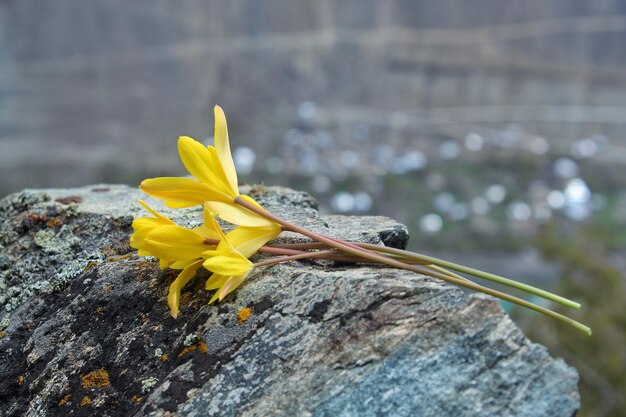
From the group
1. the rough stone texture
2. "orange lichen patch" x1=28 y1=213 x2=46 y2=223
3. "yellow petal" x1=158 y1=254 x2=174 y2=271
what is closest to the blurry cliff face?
"orange lichen patch" x1=28 y1=213 x2=46 y2=223

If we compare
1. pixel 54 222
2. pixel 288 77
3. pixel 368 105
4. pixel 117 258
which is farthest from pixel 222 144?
pixel 368 105

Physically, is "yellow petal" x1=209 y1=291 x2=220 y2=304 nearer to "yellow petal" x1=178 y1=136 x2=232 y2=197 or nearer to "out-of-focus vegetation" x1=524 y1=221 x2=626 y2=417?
"yellow petal" x1=178 y1=136 x2=232 y2=197

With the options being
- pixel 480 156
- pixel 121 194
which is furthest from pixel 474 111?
pixel 121 194

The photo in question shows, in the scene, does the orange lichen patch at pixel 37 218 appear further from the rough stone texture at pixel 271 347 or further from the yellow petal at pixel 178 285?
the yellow petal at pixel 178 285

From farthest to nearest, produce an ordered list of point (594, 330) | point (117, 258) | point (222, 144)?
point (594, 330) → point (117, 258) → point (222, 144)

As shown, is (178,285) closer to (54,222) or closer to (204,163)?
(204,163)

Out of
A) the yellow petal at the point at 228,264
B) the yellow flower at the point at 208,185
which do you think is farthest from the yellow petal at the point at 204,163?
the yellow petal at the point at 228,264
